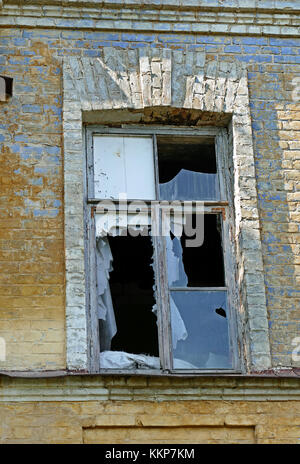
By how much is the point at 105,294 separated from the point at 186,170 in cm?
129

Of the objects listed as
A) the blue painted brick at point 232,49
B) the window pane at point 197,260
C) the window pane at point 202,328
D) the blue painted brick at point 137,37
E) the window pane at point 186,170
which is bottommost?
the window pane at point 202,328

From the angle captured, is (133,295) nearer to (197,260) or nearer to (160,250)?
(160,250)

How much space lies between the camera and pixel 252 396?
827 centimetres

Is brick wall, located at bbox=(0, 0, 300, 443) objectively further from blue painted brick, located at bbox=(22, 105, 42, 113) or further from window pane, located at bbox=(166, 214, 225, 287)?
window pane, located at bbox=(166, 214, 225, 287)

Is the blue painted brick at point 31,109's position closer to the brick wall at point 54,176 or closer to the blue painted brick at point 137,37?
the brick wall at point 54,176

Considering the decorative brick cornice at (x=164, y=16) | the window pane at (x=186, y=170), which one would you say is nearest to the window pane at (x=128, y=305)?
the window pane at (x=186, y=170)

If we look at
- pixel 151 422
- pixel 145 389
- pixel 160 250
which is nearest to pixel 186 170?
pixel 160 250

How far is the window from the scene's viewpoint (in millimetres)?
8688

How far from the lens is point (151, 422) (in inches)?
320

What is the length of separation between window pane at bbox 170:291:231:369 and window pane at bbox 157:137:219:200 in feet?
2.80

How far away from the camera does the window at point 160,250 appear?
869 cm

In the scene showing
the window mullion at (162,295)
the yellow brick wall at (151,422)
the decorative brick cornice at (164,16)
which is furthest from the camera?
the decorative brick cornice at (164,16)

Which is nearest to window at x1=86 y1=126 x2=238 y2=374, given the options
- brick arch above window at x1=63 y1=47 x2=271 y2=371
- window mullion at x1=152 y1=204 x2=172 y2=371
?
window mullion at x1=152 y1=204 x2=172 y2=371

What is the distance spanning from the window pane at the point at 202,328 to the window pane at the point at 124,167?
904 mm
